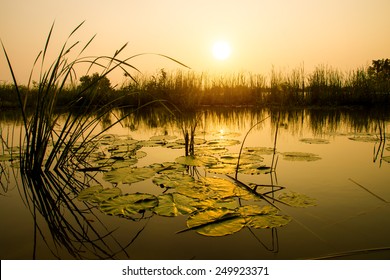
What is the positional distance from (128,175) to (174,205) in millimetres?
640

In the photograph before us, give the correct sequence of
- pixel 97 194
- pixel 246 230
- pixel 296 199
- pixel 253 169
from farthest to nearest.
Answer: pixel 253 169, pixel 97 194, pixel 296 199, pixel 246 230

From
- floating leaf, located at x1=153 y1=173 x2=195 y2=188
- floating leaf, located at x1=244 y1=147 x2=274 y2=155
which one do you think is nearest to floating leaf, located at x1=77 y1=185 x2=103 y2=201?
floating leaf, located at x1=153 y1=173 x2=195 y2=188

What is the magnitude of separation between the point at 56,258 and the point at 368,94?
1052 cm

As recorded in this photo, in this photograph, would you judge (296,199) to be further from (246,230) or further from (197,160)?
(197,160)

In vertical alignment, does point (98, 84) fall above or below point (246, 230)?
above

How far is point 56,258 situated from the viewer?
99cm

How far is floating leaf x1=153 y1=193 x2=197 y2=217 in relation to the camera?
1277 mm

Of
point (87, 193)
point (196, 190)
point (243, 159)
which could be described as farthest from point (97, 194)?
point (243, 159)

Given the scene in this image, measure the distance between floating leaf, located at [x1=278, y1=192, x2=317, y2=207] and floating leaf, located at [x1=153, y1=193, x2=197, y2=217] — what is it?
1.72 feet

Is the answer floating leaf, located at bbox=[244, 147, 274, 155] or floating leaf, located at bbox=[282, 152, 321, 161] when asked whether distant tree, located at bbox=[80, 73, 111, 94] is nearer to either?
floating leaf, located at bbox=[244, 147, 274, 155]

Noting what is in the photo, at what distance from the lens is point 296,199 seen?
1.42 m

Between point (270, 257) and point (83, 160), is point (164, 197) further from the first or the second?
point (83, 160)

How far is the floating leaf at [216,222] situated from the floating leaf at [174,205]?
0.09m
